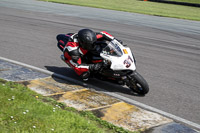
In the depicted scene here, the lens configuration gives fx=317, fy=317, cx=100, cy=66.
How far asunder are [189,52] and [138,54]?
7.16 feet

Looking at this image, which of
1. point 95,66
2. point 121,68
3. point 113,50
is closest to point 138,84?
point 121,68

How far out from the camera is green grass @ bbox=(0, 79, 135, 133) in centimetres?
486

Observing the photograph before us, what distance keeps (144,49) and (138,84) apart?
4987 mm

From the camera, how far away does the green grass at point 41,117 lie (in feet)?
15.9

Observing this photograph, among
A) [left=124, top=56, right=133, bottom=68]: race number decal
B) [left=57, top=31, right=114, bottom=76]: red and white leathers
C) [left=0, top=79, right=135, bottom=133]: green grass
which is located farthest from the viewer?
[left=57, top=31, right=114, bottom=76]: red and white leathers

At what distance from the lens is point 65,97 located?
6664mm

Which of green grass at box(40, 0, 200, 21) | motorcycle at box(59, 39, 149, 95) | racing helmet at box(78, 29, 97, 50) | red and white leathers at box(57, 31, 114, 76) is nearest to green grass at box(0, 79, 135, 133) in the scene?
red and white leathers at box(57, 31, 114, 76)

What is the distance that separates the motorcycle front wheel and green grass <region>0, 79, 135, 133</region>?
5.66ft

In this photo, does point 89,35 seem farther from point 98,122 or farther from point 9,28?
point 9,28

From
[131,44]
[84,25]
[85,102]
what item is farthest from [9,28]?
[85,102]

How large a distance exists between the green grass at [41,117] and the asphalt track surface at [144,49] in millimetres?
1690

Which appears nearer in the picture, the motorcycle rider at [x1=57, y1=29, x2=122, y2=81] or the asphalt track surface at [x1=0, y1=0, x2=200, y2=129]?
the asphalt track surface at [x1=0, y1=0, x2=200, y2=129]

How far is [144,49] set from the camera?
11945 mm

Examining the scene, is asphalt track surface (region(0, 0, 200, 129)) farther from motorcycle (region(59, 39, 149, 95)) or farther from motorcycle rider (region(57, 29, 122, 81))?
motorcycle rider (region(57, 29, 122, 81))
